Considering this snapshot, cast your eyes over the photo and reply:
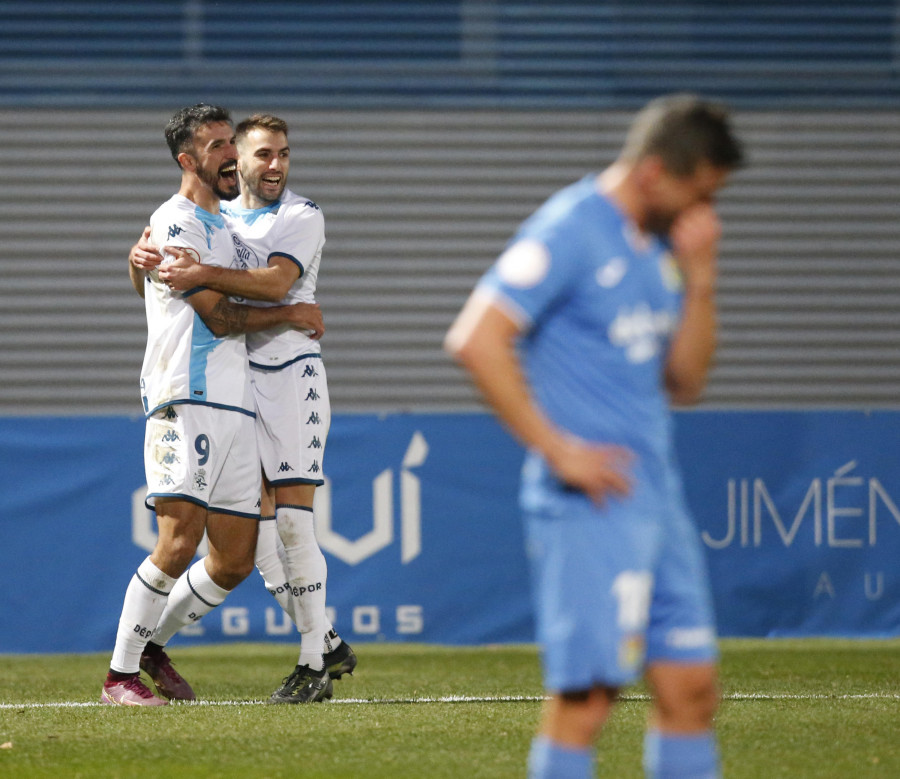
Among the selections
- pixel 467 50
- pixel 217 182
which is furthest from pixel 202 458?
pixel 467 50

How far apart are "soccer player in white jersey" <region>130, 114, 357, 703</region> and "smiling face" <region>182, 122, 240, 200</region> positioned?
0.23m

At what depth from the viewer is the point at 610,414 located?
2.64 metres

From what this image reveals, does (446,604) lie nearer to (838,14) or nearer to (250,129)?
(250,129)

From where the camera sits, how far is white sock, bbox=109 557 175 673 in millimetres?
5090

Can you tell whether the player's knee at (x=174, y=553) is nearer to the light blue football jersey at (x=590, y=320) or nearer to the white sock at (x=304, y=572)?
the white sock at (x=304, y=572)

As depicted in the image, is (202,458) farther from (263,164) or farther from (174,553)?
(263,164)

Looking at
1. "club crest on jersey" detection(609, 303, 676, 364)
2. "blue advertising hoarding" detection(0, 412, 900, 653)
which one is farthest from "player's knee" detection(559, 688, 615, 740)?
"blue advertising hoarding" detection(0, 412, 900, 653)

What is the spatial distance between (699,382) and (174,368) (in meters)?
2.68

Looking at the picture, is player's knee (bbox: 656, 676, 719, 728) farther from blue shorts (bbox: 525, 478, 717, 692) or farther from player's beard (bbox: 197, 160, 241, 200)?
player's beard (bbox: 197, 160, 241, 200)

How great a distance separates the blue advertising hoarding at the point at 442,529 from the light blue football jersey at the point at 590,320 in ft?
17.6

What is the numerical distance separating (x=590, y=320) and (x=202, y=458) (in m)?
2.70

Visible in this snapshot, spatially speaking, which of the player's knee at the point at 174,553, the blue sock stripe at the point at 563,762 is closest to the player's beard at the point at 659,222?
the blue sock stripe at the point at 563,762

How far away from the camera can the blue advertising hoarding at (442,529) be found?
789cm

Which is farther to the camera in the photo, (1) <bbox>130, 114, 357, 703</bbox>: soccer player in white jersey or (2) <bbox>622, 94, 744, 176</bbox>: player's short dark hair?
(1) <bbox>130, 114, 357, 703</bbox>: soccer player in white jersey
